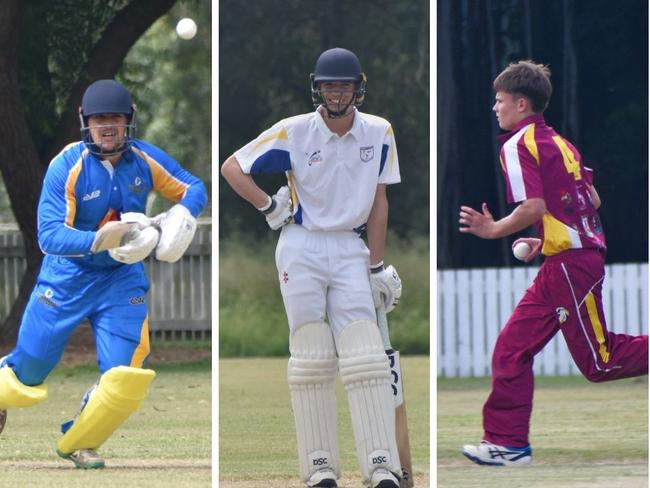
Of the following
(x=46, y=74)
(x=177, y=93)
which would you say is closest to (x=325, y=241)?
(x=46, y=74)

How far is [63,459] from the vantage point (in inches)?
300

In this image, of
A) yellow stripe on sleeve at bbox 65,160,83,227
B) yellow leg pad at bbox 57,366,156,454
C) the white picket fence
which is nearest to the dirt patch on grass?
yellow leg pad at bbox 57,366,156,454

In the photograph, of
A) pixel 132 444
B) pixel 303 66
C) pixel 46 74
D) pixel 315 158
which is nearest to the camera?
pixel 315 158

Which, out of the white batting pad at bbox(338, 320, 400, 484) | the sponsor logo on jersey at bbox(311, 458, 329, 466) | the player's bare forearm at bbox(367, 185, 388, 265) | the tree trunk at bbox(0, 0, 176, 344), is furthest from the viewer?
the tree trunk at bbox(0, 0, 176, 344)

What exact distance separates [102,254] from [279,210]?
0.94 metres

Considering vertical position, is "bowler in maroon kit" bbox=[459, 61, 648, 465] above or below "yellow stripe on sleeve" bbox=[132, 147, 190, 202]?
below

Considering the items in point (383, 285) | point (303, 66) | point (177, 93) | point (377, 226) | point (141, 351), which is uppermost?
point (177, 93)

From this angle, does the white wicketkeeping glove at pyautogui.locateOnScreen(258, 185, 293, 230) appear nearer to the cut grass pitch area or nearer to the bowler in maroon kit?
the bowler in maroon kit

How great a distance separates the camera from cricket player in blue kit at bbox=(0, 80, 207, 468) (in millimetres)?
6938

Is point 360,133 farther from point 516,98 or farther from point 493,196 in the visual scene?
point 493,196

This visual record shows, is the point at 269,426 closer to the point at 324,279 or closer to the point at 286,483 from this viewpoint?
the point at 286,483

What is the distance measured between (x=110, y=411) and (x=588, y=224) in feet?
7.03

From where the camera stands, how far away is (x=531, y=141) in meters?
6.97

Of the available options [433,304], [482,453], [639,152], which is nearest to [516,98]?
[433,304]
